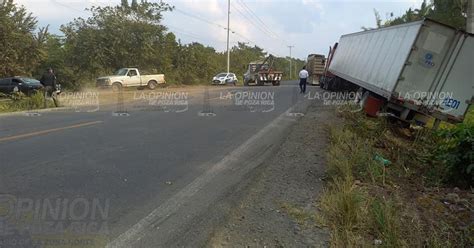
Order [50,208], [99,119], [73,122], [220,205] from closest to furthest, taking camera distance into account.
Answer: [50,208]
[220,205]
[73,122]
[99,119]

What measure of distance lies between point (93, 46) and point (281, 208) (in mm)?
34641

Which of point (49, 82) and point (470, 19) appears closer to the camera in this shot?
point (470, 19)

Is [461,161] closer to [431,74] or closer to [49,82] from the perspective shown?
[431,74]

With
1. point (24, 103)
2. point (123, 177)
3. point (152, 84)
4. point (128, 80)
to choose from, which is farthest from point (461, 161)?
point (152, 84)

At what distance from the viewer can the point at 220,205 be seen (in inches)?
211

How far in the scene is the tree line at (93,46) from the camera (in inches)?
1236

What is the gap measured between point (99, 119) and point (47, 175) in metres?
7.54

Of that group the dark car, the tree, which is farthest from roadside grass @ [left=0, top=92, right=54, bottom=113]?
the tree

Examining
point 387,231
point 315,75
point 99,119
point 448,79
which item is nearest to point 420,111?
point 448,79

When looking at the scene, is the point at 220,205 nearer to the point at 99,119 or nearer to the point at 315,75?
the point at 99,119

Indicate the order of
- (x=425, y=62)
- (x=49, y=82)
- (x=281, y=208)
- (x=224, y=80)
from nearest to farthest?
(x=281, y=208) < (x=425, y=62) < (x=49, y=82) < (x=224, y=80)

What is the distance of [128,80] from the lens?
33656 mm

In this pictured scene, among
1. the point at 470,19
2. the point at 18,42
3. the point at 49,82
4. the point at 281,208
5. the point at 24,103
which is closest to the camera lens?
the point at 281,208

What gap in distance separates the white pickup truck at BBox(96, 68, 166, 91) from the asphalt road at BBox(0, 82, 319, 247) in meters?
20.2
